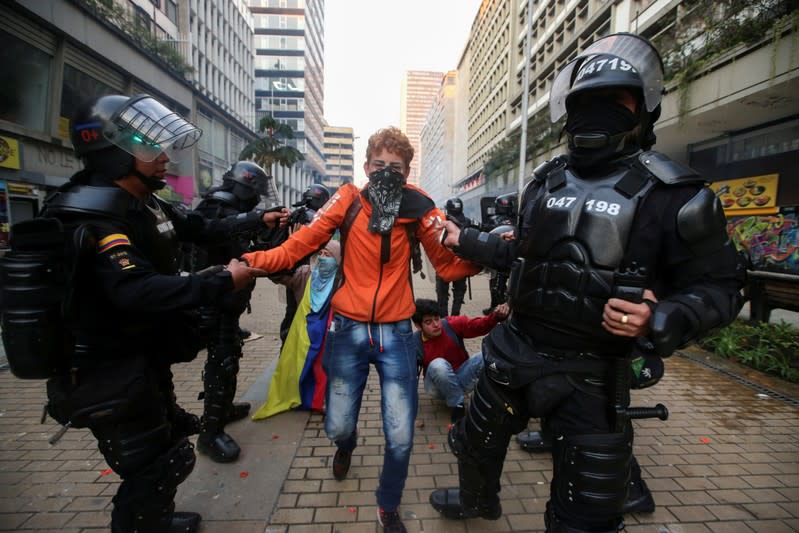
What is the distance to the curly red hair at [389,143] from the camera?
2.34 meters

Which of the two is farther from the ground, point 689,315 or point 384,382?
point 689,315

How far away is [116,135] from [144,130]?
12 centimetres

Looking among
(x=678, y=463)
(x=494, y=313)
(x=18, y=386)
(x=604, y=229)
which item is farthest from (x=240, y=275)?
(x=18, y=386)

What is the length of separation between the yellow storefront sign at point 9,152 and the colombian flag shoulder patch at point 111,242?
14.8 metres

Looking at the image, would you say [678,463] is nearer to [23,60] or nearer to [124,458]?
[124,458]

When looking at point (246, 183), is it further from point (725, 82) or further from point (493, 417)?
point (725, 82)

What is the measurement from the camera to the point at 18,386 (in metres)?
4.41

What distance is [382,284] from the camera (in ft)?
7.61

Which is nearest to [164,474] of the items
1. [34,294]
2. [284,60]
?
[34,294]

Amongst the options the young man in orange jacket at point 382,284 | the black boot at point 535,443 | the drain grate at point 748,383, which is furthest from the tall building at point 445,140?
the young man in orange jacket at point 382,284

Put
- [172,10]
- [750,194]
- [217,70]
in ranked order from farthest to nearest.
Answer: [217,70]
[172,10]
[750,194]

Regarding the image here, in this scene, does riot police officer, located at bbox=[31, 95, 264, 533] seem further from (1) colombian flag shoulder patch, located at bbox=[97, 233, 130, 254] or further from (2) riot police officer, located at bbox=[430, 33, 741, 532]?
(2) riot police officer, located at bbox=[430, 33, 741, 532]

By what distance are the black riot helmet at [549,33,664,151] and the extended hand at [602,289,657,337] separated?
27.4 inches

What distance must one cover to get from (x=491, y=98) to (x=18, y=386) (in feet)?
143
